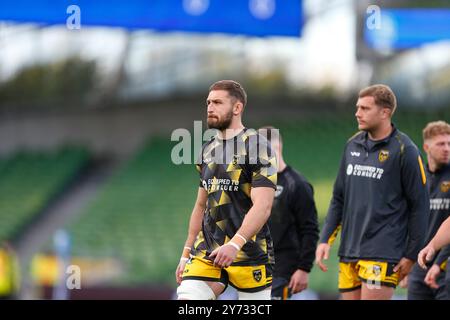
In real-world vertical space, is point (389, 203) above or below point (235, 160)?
below

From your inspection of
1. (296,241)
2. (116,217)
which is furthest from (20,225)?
(296,241)

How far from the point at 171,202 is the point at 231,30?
18.4ft

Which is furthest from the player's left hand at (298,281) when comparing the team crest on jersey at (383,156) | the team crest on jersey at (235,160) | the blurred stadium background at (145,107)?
the blurred stadium background at (145,107)

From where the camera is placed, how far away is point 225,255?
6.08m

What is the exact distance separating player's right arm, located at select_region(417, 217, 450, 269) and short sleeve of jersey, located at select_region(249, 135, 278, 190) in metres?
1.29

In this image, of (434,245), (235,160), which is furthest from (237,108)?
(434,245)

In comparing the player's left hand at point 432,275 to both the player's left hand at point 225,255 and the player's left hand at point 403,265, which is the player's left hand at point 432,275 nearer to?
the player's left hand at point 403,265

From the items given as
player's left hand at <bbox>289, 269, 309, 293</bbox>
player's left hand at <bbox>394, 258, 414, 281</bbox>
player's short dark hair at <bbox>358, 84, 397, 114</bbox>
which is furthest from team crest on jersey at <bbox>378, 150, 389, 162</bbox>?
player's left hand at <bbox>289, 269, 309, 293</bbox>

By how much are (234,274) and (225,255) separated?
394 mm

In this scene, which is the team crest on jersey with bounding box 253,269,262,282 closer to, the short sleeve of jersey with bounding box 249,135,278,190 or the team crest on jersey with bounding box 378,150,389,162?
the short sleeve of jersey with bounding box 249,135,278,190

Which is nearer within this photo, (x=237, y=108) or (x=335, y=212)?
(x=237, y=108)

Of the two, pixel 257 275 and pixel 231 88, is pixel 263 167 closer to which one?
pixel 231 88

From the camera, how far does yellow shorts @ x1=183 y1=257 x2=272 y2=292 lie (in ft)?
21.0

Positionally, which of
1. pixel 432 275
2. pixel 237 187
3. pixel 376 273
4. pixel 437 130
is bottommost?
pixel 432 275
